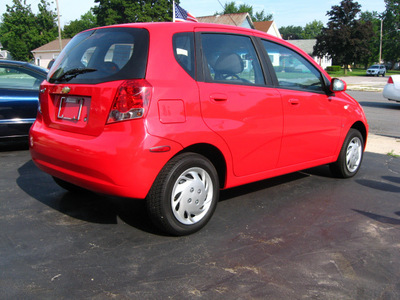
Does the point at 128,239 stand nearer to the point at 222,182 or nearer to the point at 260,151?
the point at 222,182

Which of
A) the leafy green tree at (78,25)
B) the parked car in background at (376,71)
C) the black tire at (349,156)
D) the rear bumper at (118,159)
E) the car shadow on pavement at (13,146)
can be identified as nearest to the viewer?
the rear bumper at (118,159)

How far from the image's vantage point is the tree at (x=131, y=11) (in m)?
62.7

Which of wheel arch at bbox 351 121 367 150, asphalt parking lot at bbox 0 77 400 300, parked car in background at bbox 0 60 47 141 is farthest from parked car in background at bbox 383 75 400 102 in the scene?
parked car in background at bbox 0 60 47 141

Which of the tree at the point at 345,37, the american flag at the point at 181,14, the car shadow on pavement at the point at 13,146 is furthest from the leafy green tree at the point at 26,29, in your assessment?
the car shadow on pavement at the point at 13,146

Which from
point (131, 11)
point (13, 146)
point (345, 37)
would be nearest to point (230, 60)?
point (13, 146)

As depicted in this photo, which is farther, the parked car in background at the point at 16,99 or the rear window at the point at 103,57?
the parked car in background at the point at 16,99

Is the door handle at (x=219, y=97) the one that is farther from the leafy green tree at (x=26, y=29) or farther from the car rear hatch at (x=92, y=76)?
the leafy green tree at (x=26, y=29)

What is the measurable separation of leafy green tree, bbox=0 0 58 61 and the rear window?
76321mm

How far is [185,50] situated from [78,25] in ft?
342

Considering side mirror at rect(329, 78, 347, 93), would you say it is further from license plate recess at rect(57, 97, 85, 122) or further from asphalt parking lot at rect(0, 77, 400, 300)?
license plate recess at rect(57, 97, 85, 122)

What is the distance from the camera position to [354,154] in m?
5.46

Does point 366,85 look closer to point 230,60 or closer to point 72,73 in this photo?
point 230,60

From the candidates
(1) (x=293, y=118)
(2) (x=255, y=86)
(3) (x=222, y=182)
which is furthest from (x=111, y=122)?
(1) (x=293, y=118)

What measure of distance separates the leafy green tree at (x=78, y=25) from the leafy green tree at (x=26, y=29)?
1017 centimetres
